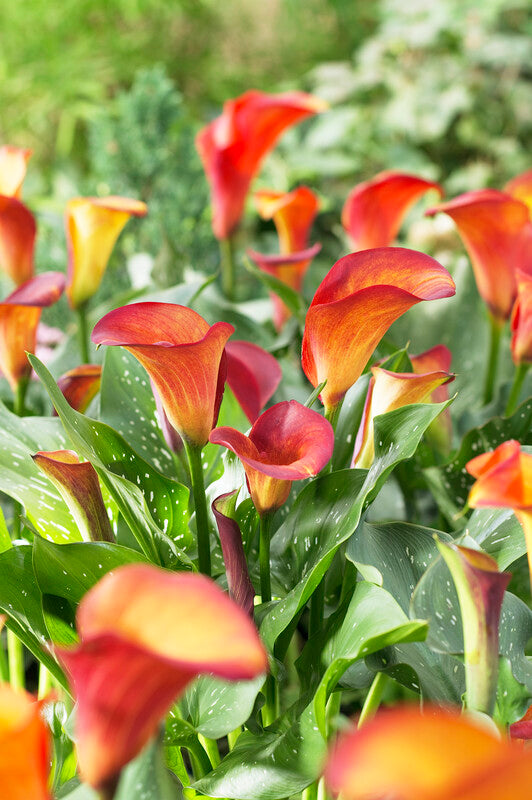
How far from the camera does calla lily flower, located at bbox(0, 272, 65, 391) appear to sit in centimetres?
41

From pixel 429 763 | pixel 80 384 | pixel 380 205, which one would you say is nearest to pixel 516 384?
pixel 380 205

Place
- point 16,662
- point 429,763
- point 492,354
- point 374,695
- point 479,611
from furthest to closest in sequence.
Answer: point 492,354
point 16,662
point 374,695
point 479,611
point 429,763

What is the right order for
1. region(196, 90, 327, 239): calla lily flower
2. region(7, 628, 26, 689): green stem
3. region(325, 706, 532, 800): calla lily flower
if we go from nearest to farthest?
1. region(325, 706, 532, 800): calla lily flower
2. region(7, 628, 26, 689): green stem
3. region(196, 90, 327, 239): calla lily flower

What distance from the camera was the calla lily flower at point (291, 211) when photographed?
0.60 m

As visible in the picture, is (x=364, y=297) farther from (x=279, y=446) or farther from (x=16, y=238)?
(x=16, y=238)

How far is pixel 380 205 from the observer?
0.57 metres

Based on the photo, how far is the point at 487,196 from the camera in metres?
0.43

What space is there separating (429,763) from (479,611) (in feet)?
0.40

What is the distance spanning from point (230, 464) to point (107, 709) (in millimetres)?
201

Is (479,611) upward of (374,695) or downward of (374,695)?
upward

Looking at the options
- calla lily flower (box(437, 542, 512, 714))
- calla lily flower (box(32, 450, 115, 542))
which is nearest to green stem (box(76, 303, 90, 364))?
calla lily flower (box(32, 450, 115, 542))

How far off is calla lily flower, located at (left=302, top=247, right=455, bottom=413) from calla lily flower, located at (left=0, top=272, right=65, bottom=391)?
0.17 meters

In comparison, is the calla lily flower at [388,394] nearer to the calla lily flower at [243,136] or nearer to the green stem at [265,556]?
the green stem at [265,556]

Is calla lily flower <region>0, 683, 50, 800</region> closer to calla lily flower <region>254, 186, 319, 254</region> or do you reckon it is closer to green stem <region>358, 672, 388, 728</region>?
green stem <region>358, 672, 388, 728</region>
